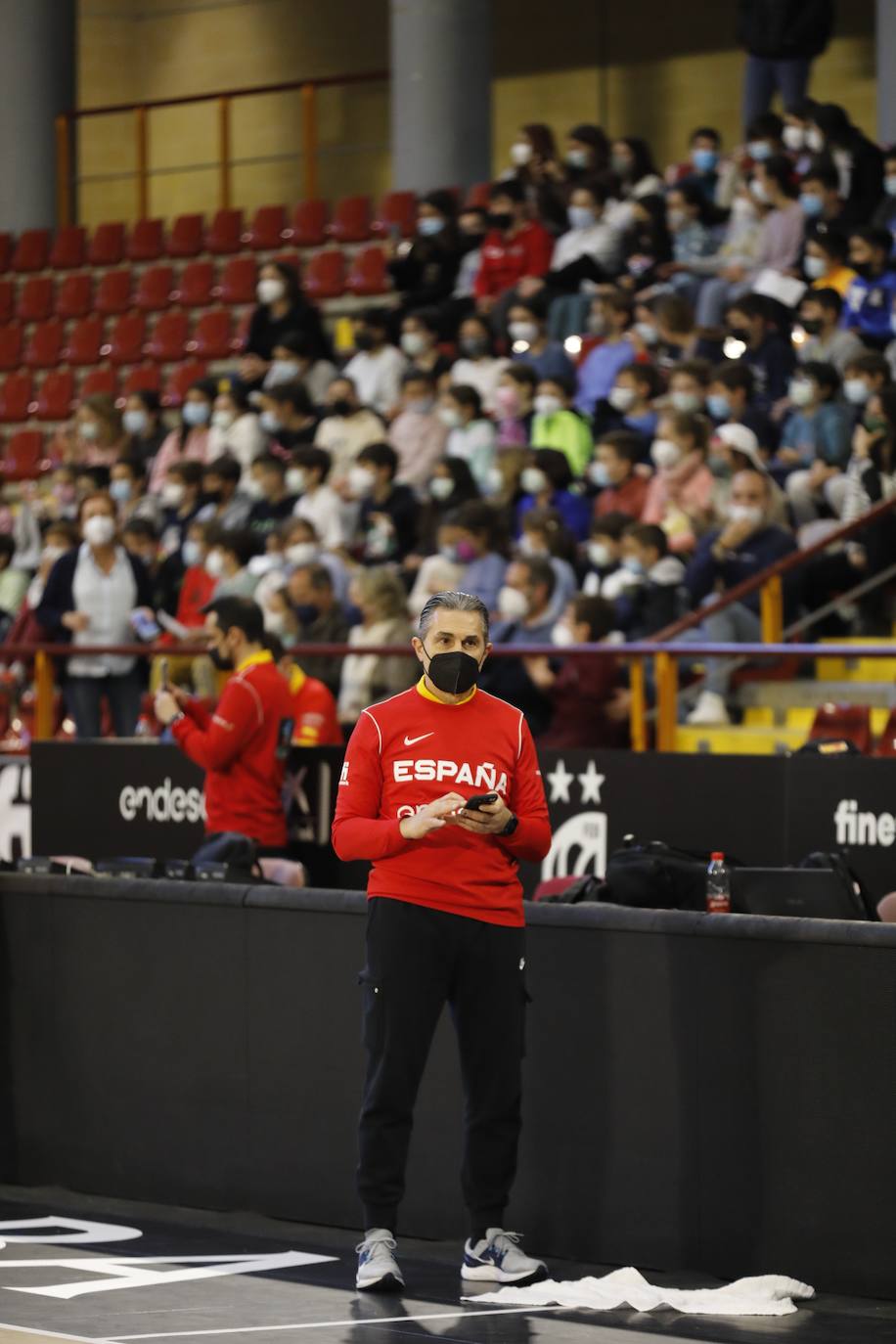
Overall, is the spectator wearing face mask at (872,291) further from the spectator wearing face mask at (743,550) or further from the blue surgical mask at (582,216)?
the blue surgical mask at (582,216)

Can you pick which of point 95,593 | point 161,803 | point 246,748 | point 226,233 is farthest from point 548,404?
point 226,233

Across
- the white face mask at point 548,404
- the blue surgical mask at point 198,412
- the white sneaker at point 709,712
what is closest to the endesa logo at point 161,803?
the white sneaker at point 709,712

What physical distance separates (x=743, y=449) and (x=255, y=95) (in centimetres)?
1396

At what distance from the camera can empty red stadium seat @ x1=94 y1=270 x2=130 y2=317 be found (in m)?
21.8

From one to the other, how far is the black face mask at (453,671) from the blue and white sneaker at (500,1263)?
4.46ft

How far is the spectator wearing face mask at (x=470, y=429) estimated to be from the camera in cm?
1450

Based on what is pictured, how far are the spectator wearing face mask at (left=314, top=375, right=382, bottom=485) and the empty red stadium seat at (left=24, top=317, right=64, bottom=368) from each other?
20.9ft

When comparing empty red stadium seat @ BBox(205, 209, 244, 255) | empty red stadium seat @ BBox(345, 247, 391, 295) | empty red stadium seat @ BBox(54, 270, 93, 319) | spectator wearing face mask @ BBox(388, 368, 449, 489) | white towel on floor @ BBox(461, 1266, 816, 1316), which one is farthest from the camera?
empty red stadium seat @ BBox(54, 270, 93, 319)

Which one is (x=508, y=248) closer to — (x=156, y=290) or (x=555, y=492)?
(x=555, y=492)

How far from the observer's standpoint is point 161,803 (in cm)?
1084

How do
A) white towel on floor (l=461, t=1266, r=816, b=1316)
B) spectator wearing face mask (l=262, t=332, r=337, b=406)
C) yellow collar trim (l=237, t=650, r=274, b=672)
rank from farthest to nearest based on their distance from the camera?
1. spectator wearing face mask (l=262, t=332, r=337, b=406)
2. yellow collar trim (l=237, t=650, r=274, b=672)
3. white towel on floor (l=461, t=1266, r=816, b=1316)

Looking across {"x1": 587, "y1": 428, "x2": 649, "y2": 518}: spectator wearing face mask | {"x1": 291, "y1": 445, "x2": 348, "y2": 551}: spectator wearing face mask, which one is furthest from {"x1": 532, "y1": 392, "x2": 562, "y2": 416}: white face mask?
{"x1": 291, "y1": 445, "x2": 348, "y2": 551}: spectator wearing face mask

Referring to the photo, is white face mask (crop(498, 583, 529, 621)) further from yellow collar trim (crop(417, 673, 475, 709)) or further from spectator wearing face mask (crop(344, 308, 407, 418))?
yellow collar trim (crop(417, 673, 475, 709))

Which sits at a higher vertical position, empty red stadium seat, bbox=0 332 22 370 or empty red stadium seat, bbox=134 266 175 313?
empty red stadium seat, bbox=134 266 175 313
